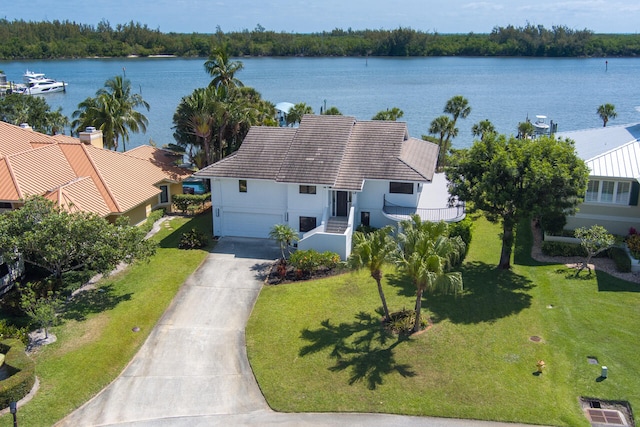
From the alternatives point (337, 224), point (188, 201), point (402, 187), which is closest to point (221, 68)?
point (188, 201)

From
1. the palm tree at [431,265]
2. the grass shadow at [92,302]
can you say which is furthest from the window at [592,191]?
the grass shadow at [92,302]

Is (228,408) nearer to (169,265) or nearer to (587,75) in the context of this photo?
(169,265)

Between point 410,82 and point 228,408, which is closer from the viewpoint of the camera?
point 228,408

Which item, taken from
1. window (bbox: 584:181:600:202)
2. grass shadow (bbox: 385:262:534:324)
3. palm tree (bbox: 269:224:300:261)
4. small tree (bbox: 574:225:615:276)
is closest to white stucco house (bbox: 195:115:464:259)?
palm tree (bbox: 269:224:300:261)

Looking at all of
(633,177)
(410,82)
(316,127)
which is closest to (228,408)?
(316,127)

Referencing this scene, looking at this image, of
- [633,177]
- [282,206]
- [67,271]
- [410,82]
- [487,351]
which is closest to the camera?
[487,351]

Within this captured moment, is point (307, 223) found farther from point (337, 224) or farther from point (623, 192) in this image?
point (623, 192)

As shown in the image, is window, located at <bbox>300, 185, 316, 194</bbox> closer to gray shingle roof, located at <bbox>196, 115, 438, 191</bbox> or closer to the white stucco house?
the white stucco house
